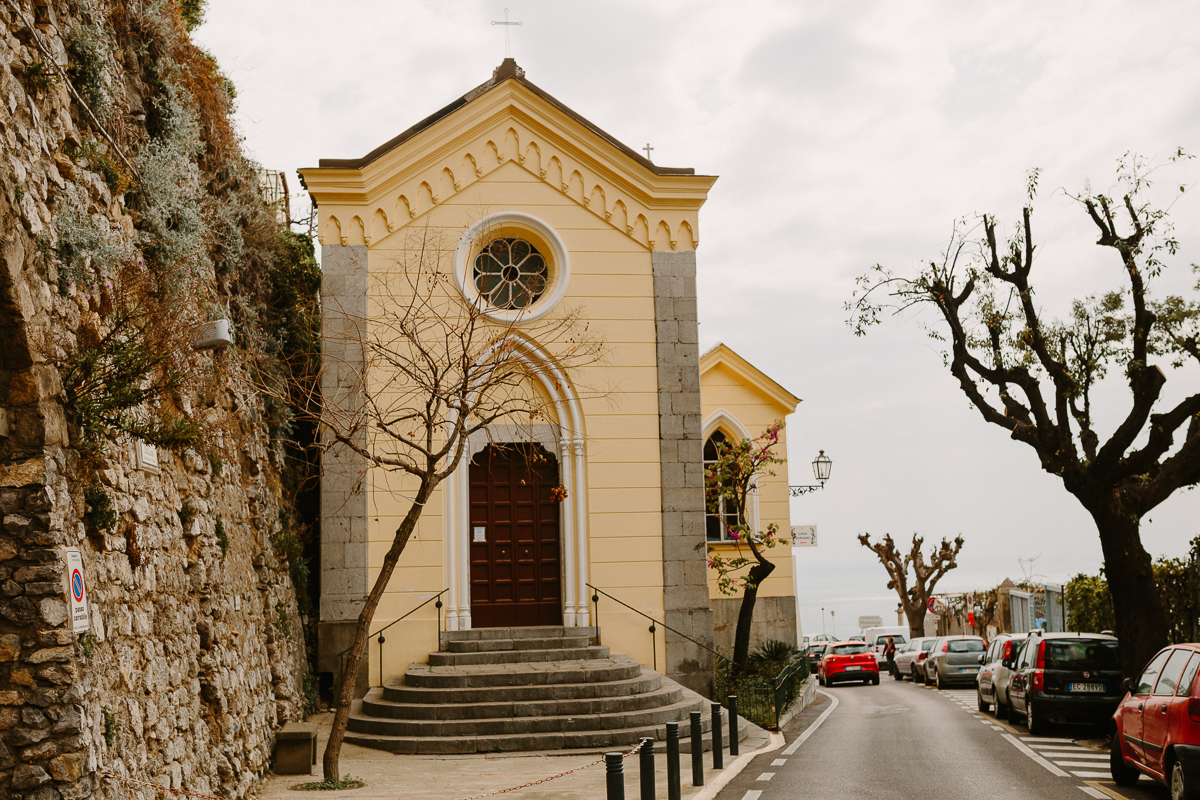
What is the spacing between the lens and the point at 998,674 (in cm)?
1798

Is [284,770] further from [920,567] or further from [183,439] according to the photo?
[920,567]

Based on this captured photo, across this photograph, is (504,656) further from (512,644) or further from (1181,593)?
(1181,593)

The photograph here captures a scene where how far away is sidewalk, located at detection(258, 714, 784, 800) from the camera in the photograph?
33.2 feet

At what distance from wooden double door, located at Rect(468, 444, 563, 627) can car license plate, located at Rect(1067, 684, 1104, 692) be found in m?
7.85

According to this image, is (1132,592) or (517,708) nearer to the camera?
(517,708)

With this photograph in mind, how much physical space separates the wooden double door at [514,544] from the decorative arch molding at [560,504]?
211mm

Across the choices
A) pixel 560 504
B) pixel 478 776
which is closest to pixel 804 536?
pixel 560 504

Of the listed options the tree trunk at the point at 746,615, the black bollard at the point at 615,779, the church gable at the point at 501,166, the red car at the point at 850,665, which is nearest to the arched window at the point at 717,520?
the tree trunk at the point at 746,615

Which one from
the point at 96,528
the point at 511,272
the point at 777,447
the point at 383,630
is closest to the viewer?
the point at 96,528

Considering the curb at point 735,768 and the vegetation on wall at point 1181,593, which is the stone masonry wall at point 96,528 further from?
the vegetation on wall at point 1181,593

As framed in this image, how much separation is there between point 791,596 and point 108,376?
66.2 ft

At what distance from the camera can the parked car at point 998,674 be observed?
57.7 feet

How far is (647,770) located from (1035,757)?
737 centimetres

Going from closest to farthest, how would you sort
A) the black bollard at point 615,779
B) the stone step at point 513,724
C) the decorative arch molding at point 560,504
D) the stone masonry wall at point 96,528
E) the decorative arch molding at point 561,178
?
the stone masonry wall at point 96,528 < the black bollard at point 615,779 < the stone step at point 513,724 < the decorative arch molding at point 560,504 < the decorative arch molding at point 561,178
